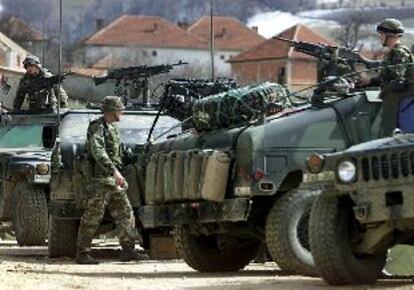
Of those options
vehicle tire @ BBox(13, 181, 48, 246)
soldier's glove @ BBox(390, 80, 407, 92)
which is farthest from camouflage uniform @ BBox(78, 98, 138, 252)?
soldier's glove @ BBox(390, 80, 407, 92)

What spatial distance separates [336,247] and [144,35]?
115933 mm

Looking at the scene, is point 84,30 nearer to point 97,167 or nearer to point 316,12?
point 316,12

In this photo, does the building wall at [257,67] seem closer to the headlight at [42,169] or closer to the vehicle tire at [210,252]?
the headlight at [42,169]

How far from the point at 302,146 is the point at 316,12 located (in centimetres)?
13186

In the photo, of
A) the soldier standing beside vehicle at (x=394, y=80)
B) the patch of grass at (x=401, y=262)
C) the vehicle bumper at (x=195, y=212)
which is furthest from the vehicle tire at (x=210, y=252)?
the patch of grass at (x=401, y=262)

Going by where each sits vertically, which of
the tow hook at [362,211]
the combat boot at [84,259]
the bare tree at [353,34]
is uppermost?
the bare tree at [353,34]

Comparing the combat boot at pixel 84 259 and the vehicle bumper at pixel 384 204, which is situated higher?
the vehicle bumper at pixel 384 204

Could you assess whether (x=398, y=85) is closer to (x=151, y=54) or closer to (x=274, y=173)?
(x=274, y=173)

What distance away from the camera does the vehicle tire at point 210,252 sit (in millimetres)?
12141

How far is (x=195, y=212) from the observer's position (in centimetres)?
1162

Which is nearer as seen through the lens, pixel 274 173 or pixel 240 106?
pixel 274 173

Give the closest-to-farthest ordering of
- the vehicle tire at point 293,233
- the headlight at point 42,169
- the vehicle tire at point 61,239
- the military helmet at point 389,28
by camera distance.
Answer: the vehicle tire at point 293,233, the military helmet at point 389,28, the vehicle tire at point 61,239, the headlight at point 42,169

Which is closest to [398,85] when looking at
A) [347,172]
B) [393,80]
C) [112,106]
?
[393,80]

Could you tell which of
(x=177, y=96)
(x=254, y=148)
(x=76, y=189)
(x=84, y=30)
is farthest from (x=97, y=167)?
(x=84, y=30)
